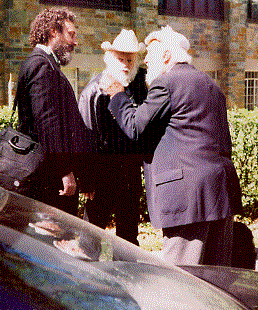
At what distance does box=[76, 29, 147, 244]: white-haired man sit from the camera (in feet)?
12.5

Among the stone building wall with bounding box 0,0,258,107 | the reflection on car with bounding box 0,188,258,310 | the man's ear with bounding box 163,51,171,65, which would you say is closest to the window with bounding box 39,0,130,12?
the stone building wall with bounding box 0,0,258,107

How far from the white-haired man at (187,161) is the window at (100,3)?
844 centimetres

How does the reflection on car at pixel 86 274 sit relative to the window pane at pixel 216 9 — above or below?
below

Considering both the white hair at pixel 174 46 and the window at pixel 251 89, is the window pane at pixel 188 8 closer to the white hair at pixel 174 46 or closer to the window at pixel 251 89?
the window at pixel 251 89

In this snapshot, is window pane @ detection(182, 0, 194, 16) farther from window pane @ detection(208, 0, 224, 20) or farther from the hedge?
the hedge

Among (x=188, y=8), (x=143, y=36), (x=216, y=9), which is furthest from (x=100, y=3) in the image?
(x=216, y=9)

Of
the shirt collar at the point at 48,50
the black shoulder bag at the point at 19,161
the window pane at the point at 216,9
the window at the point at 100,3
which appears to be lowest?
the black shoulder bag at the point at 19,161

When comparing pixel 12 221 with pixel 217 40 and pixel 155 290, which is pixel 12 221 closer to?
pixel 155 290

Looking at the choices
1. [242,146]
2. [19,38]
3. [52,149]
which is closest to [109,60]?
[52,149]

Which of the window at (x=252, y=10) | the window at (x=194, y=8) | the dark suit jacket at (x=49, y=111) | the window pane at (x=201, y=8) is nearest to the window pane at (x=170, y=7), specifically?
the window at (x=194, y=8)

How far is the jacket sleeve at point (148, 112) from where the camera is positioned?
317cm

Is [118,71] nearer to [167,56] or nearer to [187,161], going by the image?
[167,56]

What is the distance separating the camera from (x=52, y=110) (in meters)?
3.54

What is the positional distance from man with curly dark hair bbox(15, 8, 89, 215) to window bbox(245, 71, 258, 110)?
1302cm
